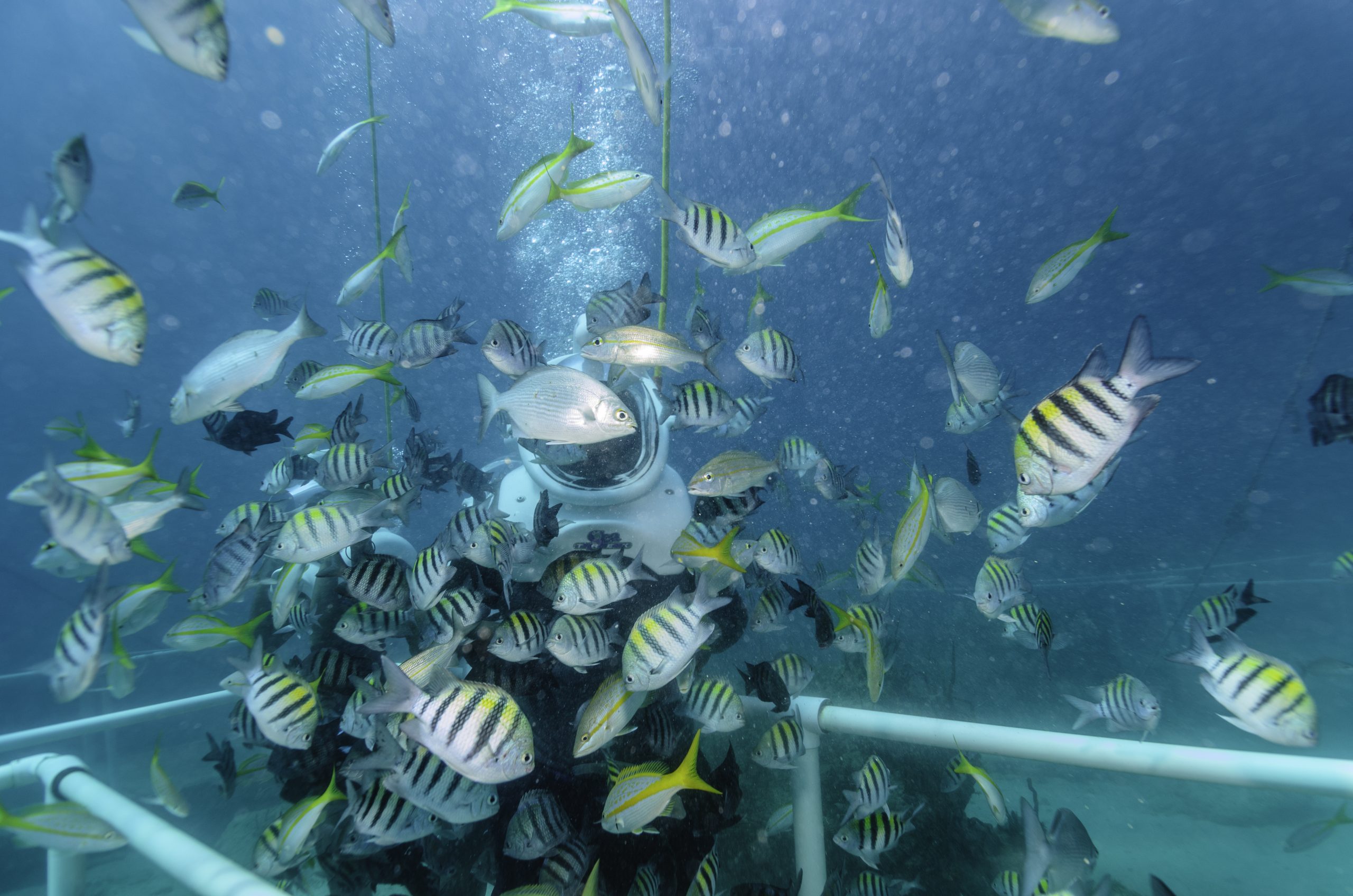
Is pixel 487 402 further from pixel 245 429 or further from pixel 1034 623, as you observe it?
pixel 1034 623

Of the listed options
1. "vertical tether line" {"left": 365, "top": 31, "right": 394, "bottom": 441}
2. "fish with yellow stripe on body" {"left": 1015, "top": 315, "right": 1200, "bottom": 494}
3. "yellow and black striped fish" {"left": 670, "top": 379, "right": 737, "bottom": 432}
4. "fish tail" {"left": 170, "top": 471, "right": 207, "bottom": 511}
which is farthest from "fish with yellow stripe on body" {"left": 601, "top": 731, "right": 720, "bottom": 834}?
"vertical tether line" {"left": 365, "top": 31, "right": 394, "bottom": 441}

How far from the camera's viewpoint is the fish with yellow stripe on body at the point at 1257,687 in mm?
2457

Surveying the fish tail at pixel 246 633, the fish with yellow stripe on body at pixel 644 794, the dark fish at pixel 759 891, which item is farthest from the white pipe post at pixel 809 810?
the fish tail at pixel 246 633

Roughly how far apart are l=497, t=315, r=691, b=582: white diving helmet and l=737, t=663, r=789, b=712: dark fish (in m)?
0.82

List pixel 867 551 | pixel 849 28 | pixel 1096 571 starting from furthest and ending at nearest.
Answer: pixel 1096 571 < pixel 849 28 < pixel 867 551

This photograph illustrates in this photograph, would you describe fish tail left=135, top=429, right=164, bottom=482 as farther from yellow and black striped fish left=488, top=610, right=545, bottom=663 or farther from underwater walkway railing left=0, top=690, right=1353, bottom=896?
yellow and black striped fish left=488, top=610, right=545, bottom=663

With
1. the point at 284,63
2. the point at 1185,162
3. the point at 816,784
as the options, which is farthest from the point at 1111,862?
the point at 284,63

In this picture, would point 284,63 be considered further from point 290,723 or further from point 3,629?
point 290,723

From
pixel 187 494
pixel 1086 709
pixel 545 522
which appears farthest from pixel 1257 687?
pixel 187 494

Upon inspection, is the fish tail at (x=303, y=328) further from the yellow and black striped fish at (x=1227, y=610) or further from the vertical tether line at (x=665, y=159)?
the yellow and black striped fish at (x=1227, y=610)

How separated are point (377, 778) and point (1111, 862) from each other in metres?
9.08

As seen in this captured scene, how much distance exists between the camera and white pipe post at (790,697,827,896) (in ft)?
12.0

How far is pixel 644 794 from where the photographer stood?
2.35m

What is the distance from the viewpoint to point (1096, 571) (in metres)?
29.0
